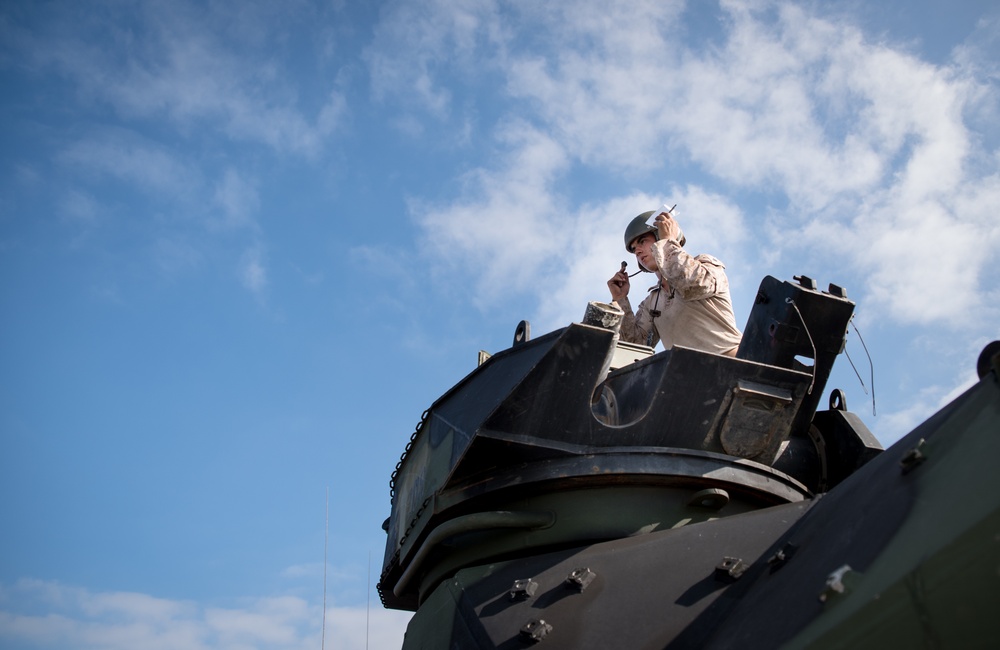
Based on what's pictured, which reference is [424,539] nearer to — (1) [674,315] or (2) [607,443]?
(2) [607,443]

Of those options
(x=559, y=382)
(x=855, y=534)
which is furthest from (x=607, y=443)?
(x=855, y=534)

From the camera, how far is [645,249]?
288 inches

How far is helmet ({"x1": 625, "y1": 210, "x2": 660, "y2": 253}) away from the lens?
724cm

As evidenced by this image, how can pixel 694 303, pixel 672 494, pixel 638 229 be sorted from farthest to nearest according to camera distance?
1. pixel 638 229
2. pixel 694 303
3. pixel 672 494

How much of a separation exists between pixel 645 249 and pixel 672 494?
2725 millimetres

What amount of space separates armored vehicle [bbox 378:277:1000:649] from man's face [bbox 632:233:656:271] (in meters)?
0.92

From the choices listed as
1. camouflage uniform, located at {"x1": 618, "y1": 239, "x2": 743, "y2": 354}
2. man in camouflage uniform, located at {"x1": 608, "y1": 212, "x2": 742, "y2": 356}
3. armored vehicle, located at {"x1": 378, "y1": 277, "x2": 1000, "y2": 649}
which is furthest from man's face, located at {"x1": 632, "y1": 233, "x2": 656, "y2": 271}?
armored vehicle, located at {"x1": 378, "y1": 277, "x2": 1000, "y2": 649}

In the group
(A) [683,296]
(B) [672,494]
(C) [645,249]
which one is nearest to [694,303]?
(A) [683,296]

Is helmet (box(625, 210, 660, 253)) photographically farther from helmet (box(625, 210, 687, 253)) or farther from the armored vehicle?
the armored vehicle

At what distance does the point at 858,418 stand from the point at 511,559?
2560mm

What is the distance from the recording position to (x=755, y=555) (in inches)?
167

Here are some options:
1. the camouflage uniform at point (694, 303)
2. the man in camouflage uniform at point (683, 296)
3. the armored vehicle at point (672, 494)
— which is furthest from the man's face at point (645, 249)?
the armored vehicle at point (672, 494)

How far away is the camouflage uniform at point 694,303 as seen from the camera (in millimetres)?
6262

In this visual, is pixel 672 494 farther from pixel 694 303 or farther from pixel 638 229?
pixel 638 229
